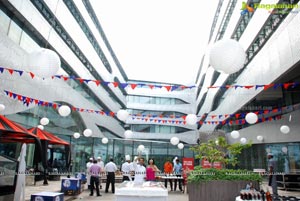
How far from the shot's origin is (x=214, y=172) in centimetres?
682

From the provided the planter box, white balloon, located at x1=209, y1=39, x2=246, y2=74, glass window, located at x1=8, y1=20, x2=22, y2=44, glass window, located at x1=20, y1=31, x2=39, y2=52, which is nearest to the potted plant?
the planter box

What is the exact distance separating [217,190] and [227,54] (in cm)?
353

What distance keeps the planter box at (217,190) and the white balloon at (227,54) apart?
10.0 feet

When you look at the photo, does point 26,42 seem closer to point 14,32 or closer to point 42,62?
point 14,32

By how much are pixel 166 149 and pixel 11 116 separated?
23.5 metres

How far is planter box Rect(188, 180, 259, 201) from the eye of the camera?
650cm

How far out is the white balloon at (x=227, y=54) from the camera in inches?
202

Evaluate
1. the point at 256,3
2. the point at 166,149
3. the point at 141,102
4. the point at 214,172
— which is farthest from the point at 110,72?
the point at 214,172

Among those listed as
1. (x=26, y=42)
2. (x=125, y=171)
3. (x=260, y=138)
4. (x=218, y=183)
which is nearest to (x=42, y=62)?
(x=218, y=183)

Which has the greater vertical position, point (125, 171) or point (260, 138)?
point (260, 138)

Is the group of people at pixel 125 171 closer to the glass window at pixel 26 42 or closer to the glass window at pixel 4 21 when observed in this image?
the glass window at pixel 26 42

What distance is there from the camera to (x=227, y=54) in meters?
5.14

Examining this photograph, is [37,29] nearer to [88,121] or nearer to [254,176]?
[88,121]

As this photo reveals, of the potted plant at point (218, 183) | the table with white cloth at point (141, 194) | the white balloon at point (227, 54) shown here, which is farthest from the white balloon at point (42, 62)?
the potted plant at point (218, 183)
